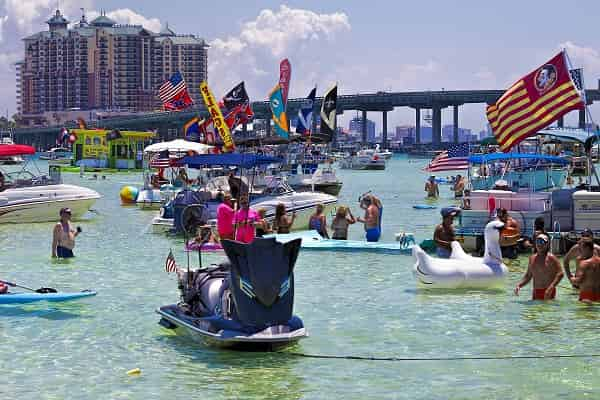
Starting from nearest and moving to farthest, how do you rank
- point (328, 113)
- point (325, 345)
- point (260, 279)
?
1. point (260, 279)
2. point (325, 345)
3. point (328, 113)

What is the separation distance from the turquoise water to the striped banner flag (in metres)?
2.73

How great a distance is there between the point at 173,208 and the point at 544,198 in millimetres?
10065

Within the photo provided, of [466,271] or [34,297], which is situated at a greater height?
[466,271]

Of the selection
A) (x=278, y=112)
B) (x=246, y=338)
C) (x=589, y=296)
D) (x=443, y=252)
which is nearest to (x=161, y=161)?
(x=278, y=112)

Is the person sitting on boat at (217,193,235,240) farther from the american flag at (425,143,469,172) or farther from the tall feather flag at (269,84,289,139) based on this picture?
the tall feather flag at (269,84,289,139)

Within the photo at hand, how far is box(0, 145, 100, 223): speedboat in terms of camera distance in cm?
2967

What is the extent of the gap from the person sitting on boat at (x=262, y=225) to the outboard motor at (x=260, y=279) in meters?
4.59

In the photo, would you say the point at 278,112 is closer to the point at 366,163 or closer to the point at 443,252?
the point at 443,252

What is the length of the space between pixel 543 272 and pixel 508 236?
5605 millimetres

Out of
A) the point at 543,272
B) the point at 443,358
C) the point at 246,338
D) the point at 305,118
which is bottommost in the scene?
the point at 443,358

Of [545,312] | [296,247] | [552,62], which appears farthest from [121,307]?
[552,62]

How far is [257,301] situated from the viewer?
11.4 meters

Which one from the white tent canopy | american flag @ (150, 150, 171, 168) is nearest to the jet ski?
american flag @ (150, 150, 171, 168)

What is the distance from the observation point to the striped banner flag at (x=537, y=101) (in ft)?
65.9
